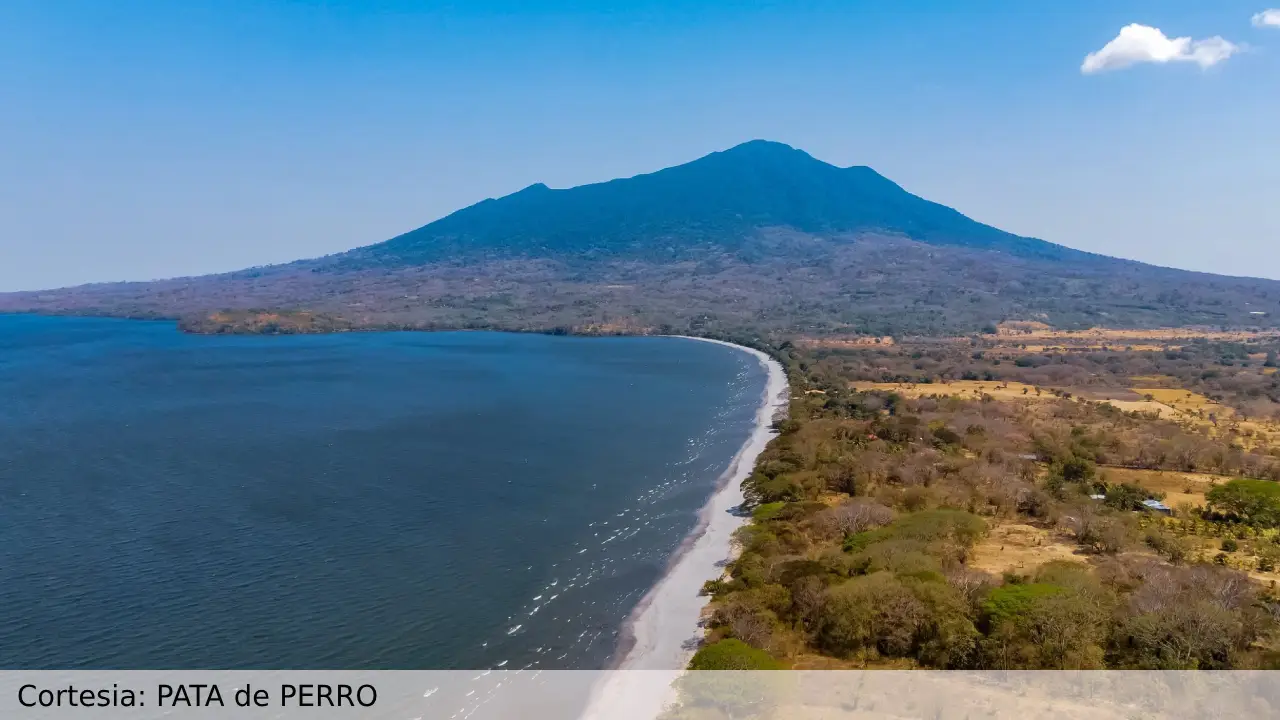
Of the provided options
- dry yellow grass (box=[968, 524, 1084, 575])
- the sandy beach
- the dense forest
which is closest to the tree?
the dense forest

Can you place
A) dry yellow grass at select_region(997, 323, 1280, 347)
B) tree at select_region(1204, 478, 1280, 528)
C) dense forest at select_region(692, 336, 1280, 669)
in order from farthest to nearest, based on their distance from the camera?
dry yellow grass at select_region(997, 323, 1280, 347)
tree at select_region(1204, 478, 1280, 528)
dense forest at select_region(692, 336, 1280, 669)

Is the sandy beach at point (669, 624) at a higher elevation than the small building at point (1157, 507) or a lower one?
lower

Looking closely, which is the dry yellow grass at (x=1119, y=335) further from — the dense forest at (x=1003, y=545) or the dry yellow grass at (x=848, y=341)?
the dense forest at (x=1003, y=545)

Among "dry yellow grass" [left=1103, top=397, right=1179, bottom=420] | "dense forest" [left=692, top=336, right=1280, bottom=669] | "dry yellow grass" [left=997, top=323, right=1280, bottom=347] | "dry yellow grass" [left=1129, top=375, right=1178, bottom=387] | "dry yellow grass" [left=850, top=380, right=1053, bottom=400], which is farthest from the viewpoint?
"dry yellow grass" [left=997, top=323, right=1280, bottom=347]

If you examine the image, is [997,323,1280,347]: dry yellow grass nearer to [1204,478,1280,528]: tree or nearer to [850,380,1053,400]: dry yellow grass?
[850,380,1053,400]: dry yellow grass

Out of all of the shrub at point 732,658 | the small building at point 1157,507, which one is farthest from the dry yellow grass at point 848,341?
the shrub at point 732,658

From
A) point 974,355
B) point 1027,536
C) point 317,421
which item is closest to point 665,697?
point 1027,536
